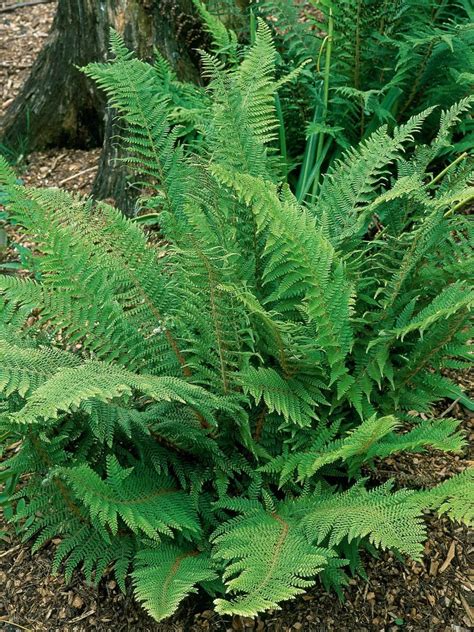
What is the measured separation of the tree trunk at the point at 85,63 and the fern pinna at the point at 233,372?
1.19 metres

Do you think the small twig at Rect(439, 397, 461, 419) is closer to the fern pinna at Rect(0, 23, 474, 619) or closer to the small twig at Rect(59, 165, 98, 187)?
the fern pinna at Rect(0, 23, 474, 619)

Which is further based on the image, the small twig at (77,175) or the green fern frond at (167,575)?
the small twig at (77,175)

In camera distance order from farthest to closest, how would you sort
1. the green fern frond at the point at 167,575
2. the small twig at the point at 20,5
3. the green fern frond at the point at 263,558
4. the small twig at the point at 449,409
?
the small twig at the point at 20,5 → the small twig at the point at 449,409 → the green fern frond at the point at 167,575 → the green fern frond at the point at 263,558

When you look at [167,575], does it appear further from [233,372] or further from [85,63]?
[85,63]

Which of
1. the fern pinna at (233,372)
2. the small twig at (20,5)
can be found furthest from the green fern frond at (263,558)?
the small twig at (20,5)

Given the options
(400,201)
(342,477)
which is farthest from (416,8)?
(342,477)

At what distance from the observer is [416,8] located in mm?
3207

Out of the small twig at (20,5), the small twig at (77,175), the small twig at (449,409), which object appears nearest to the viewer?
the small twig at (449,409)

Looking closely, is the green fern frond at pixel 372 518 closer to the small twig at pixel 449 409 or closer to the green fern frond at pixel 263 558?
the green fern frond at pixel 263 558

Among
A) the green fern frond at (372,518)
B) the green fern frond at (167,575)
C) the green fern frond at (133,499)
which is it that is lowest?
the green fern frond at (167,575)

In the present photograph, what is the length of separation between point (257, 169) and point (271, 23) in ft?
4.61

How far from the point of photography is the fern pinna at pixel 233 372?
6.22 feet

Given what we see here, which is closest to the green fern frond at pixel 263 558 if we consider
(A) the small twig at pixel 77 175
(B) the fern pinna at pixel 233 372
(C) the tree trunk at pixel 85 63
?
(B) the fern pinna at pixel 233 372

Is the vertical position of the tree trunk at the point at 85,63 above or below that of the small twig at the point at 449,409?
above
